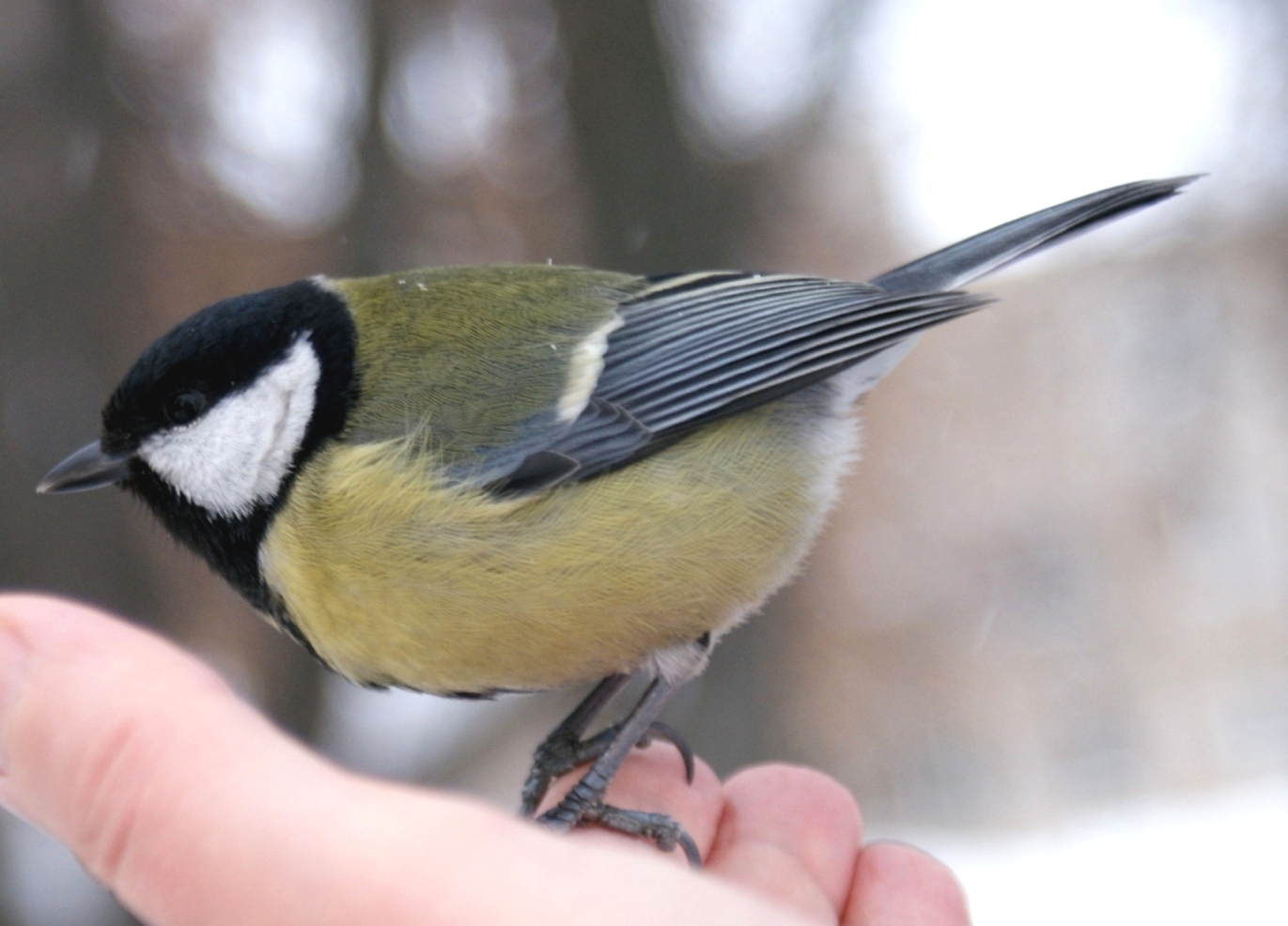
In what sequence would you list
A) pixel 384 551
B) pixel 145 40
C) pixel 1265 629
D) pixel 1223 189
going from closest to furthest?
pixel 384 551 < pixel 145 40 < pixel 1223 189 < pixel 1265 629

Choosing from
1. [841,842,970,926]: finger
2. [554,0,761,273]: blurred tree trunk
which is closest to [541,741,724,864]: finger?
[841,842,970,926]: finger

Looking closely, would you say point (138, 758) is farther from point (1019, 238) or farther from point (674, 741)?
point (1019, 238)

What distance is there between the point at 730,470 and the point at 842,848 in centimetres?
43

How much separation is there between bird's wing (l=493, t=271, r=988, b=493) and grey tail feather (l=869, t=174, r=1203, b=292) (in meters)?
0.09

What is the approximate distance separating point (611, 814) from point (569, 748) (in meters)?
0.10

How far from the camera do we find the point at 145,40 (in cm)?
180

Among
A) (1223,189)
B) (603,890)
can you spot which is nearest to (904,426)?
(1223,189)

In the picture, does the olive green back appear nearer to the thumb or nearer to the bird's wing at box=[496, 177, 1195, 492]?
the bird's wing at box=[496, 177, 1195, 492]

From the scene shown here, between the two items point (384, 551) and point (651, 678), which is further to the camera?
point (651, 678)

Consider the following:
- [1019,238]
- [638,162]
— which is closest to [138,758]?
[1019,238]

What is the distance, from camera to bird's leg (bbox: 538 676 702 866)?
93 centimetres

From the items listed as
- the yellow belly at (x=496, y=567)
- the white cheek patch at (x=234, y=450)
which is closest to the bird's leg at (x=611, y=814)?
the yellow belly at (x=496, y=567)

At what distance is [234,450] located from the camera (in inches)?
33.3

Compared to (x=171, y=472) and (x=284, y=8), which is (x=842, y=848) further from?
(x=284, y=8)
